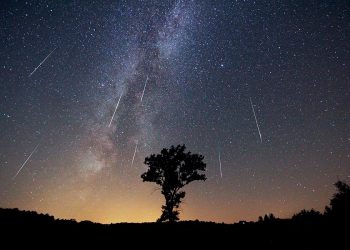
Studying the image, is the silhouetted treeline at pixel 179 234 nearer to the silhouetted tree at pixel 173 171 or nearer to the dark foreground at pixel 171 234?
the dark foreground at pixel 171 234

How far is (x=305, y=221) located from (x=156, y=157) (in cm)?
2447

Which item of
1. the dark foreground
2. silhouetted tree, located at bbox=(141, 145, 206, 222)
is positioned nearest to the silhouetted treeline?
the dark foreground

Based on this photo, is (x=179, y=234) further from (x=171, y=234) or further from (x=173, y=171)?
(x=173, y=171)

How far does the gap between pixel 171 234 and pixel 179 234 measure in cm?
40

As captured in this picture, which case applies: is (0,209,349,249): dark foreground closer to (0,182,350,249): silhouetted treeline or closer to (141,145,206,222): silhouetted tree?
(0,182,350,249): silhouetted treeline

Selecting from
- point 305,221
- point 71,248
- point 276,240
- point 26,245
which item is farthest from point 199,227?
point 26,245

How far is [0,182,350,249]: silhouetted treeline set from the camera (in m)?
11.4

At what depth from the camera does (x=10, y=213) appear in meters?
13.4

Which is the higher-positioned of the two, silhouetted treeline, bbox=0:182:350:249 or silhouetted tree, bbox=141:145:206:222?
silhouetted tree, bbox=141:145:206:222

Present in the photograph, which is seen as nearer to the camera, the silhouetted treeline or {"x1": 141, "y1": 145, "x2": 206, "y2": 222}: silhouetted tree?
the silhouetted treeline

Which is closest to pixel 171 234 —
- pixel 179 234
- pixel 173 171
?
pixel 179 234

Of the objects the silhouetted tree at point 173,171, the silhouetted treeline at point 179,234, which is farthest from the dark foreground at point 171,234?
the silhouetted tree at point 173,171

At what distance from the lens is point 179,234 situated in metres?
13.8

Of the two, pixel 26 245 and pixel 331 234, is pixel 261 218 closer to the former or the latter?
pixel 331 234
